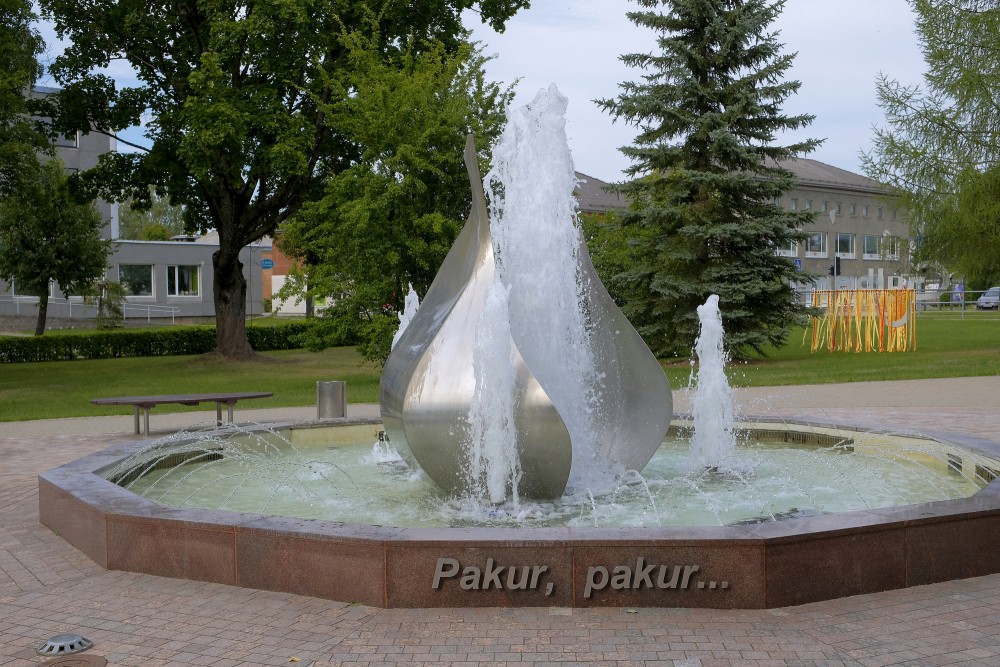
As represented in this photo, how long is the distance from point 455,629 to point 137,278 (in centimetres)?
5502

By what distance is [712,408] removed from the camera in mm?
9906

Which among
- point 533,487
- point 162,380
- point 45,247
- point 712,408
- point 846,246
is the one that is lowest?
point 162,380

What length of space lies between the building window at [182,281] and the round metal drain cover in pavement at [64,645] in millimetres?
54976

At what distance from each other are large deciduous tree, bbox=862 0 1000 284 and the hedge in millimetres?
19709

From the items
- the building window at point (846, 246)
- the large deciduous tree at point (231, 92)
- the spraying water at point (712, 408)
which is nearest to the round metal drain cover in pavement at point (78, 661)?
the spraying water at point (712, 408)

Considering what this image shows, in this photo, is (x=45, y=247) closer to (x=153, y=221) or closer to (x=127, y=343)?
(x=127, y=343)

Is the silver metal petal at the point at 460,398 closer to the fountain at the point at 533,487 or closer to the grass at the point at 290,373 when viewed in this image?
the fountain at the point at 533,487

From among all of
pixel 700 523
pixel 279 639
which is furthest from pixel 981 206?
pixel 279 639

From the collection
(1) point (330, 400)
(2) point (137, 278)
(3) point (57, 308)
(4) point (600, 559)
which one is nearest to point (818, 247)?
(2) point (137, 278)

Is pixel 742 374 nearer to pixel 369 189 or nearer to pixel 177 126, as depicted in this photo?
pixel 369 189

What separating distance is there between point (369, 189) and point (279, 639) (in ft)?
54.3

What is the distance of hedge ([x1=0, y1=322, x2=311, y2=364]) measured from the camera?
33.3m

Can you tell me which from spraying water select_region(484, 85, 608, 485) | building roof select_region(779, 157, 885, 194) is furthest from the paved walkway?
building roof select_region(779, 157, 885, 194)

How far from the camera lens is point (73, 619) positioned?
5617mm
